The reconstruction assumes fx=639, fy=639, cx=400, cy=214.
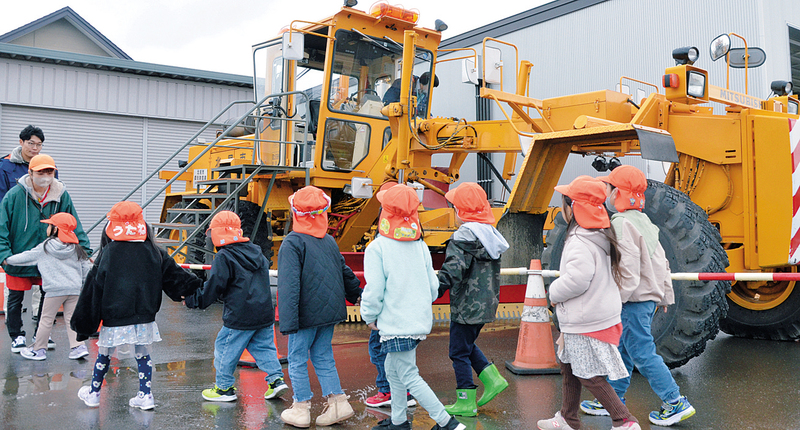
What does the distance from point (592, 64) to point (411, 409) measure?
969 centimetres

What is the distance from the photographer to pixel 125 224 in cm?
449

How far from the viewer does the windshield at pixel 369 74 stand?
8797mm

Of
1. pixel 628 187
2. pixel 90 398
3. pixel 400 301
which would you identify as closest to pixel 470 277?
pixel 400 301

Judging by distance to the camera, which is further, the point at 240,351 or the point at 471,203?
the point at 240,351

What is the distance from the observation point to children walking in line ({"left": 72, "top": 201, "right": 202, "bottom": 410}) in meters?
4.39

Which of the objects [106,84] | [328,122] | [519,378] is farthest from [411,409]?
[106,84]

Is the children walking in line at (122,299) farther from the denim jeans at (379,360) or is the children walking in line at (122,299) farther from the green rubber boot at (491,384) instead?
the green rubber boot at (491,384)

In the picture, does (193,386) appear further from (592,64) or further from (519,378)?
(592,64)

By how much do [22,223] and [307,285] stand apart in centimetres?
348

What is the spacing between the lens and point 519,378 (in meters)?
5.35

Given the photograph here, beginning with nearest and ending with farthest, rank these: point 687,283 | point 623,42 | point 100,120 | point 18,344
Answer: point 687,283 < point 18,344 < point 623,42 < point 100,120

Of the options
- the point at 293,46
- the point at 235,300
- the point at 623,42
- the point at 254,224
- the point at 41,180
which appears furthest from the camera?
the point at 623,42

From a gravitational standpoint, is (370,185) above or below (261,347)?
above

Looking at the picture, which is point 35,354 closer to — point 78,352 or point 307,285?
point 78,352
